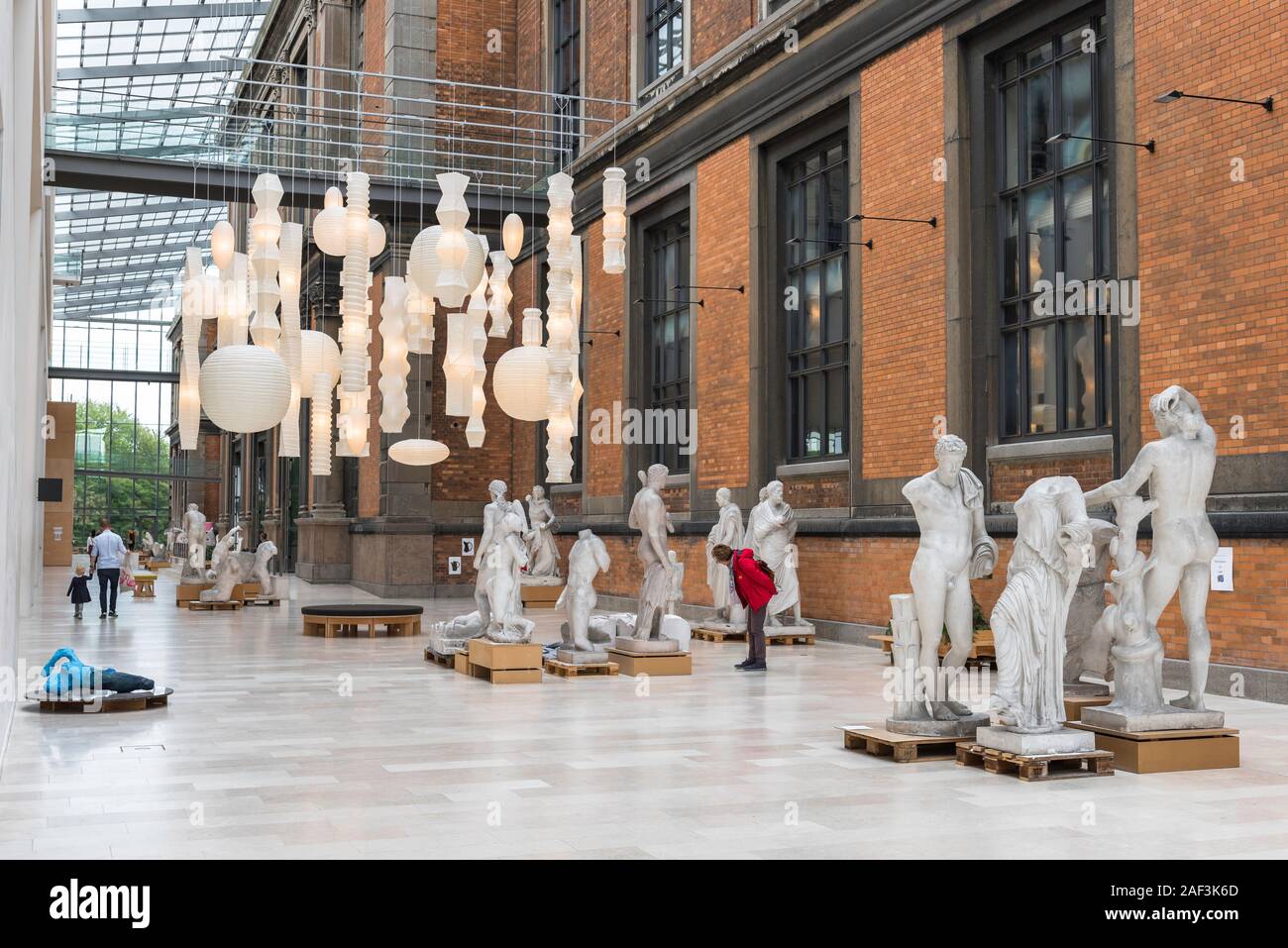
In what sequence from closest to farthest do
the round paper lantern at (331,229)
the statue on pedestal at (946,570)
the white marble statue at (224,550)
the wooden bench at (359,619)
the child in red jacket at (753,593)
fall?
the statue on pedestal at (946,570), the round paper lantern at (331,229), the child in red jacket at (753,593), the wooden bench at (359,619), the white marble statue at (224,550)

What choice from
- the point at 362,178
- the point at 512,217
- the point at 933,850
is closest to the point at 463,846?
the point at 933,850

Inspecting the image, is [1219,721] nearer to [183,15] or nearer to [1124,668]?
[1124,668]

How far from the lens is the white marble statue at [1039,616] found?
25.0 feet

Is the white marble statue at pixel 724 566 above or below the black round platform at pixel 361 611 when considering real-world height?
above

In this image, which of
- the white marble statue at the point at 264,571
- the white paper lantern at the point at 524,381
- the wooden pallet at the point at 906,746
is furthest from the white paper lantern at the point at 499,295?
the white marble statue at the point at 264,571

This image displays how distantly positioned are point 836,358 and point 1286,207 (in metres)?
7.52

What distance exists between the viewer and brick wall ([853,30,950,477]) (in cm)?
1484

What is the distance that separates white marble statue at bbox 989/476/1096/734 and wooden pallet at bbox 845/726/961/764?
0.58m

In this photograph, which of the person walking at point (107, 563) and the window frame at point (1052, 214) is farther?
the person walking at point (107, 563)

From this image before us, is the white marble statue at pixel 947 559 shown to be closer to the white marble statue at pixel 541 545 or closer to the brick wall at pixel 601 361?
the brick wall at pixel 601 361

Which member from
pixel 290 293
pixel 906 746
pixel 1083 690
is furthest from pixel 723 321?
pixel 906 746

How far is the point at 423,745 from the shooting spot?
862 centimetres

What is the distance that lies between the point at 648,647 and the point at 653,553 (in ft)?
3.29

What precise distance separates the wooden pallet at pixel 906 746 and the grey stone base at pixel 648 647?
5096 mm
